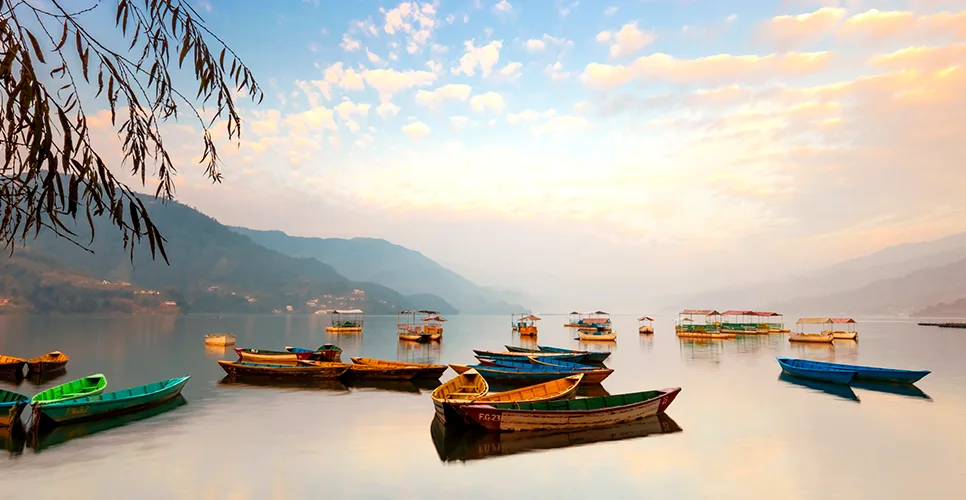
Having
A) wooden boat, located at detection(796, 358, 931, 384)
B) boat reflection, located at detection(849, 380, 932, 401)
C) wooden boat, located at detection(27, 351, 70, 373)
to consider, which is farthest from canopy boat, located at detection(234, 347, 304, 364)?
boat reflection, located at detection(849, 380, 932, 401)

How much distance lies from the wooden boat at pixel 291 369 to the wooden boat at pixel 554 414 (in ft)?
60.0

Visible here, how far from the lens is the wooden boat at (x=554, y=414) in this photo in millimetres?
21000

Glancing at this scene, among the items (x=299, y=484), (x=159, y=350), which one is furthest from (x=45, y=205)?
(x=159, y=350)

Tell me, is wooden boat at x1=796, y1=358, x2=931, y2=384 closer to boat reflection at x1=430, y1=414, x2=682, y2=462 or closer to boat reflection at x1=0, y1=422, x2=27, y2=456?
boat reflection at x1=430, y1=414, x2=682, y2=462

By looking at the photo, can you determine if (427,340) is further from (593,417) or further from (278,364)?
(593,417)

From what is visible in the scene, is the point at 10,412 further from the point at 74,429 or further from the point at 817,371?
the point at 817,371

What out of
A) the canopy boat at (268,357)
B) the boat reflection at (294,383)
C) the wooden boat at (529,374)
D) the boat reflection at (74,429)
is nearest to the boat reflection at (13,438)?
the boat reflection at (74,429)

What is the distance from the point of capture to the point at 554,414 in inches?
843

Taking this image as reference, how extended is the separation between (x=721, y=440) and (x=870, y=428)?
8.60m

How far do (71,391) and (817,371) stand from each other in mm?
48039

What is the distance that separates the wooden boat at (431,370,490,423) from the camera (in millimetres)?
21734

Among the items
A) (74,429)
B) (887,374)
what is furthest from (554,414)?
(887,374)

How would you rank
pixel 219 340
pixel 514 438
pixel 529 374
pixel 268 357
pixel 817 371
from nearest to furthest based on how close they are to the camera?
pixel 514 438 < pixel 529 374 < pixel 817 371 < pixel 268 357 < pixel 219 340

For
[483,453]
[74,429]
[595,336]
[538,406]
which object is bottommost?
[483,453]
